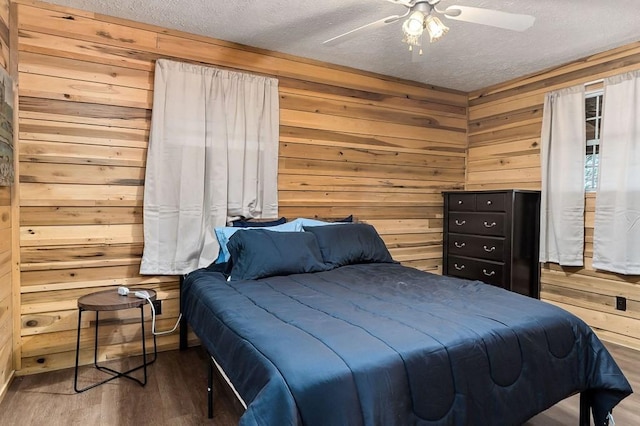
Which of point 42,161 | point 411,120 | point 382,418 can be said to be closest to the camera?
point 382,418

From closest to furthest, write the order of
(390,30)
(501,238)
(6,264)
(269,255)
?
(6,264) < (269,255) < (390,30) < (501,238)

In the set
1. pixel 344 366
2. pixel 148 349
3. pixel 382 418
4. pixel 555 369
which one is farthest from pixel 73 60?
pixel 555 369

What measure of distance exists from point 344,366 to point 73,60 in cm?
271

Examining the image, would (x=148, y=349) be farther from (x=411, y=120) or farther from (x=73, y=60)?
(x=411, y=120)

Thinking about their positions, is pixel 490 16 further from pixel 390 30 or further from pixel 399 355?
pixel 399 355

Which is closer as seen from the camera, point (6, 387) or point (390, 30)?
point (6, 387)

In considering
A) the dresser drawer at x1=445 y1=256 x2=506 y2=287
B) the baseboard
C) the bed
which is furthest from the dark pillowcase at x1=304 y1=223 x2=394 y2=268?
the baseboard

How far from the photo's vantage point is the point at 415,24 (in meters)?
2.17

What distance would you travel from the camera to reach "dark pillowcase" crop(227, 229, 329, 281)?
8.50ft

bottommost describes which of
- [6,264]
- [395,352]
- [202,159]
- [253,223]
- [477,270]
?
[477,270]

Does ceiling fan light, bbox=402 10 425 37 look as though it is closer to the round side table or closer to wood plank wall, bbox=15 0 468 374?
wood plank wall, bbox=15 0 468 374

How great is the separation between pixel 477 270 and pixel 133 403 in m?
3.12

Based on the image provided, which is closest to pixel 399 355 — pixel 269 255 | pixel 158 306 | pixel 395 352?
pixel 395 352

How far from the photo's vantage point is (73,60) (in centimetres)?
271
